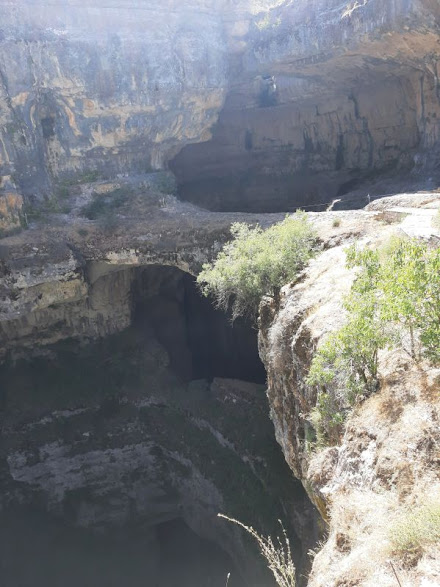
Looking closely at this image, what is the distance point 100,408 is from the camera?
54.6 ft

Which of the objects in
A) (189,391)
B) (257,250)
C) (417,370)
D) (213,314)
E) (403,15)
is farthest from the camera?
(213,314)

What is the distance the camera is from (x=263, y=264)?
33.4ft

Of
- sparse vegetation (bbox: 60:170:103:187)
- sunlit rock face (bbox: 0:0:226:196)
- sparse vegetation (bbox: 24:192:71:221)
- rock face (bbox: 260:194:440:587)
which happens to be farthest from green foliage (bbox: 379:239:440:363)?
sparse vegetation (bbox: 60:170:103:187)

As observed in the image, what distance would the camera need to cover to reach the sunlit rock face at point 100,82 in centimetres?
1515

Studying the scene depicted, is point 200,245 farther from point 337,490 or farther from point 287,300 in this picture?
point 337,490

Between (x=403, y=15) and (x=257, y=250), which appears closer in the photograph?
(x=257, y=250)

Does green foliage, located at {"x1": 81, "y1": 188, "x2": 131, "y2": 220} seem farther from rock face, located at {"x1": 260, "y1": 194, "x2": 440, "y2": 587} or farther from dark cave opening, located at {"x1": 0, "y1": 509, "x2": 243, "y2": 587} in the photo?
dark cave opening, located at {"x1": 0, "y1": 509, "x2": 243, "y2": 587}

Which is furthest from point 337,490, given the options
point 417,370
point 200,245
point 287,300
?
point 200,245

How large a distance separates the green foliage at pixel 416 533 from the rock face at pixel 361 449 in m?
0.06

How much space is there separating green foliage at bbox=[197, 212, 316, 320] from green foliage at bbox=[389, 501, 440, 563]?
6.49m

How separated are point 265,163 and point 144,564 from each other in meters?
17.2

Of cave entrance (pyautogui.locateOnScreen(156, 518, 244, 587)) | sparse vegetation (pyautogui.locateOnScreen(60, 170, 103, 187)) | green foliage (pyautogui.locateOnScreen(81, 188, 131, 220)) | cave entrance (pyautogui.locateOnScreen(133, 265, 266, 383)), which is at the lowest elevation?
cave entrance (pyautogui.locateOnScreen(156, 518, 244, 587))

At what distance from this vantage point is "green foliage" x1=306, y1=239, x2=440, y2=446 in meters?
4.83

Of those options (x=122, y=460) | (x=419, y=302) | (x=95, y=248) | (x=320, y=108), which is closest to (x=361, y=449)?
(x=419, y=302)
